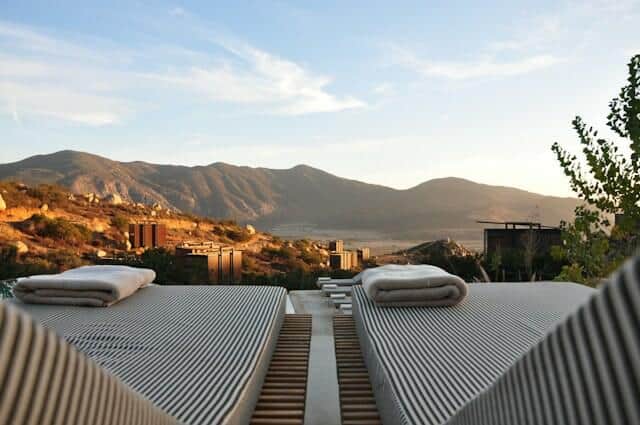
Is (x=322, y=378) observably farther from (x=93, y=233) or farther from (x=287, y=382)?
(x=93, y=233)

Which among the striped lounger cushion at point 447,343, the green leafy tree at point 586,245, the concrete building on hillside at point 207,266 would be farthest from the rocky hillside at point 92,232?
the striped lounger cushion at point 447,343

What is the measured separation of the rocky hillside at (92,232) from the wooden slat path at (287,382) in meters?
9.60

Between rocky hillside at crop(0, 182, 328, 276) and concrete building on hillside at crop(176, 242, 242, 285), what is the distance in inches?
134

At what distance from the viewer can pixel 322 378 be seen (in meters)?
2.98

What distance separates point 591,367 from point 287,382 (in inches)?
91.9

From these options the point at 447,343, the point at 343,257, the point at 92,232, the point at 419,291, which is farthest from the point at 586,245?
the point at 92,232

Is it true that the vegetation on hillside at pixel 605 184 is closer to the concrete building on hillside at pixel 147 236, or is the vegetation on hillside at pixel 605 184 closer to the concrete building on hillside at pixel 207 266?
the concrete building on hillside at pixel 207 266

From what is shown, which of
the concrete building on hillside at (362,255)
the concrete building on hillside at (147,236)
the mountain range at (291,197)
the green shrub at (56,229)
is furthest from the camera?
the mountain range at (291,197)

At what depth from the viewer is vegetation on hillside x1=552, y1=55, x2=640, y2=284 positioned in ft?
16.0

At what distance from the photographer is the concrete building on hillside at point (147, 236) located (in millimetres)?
17219

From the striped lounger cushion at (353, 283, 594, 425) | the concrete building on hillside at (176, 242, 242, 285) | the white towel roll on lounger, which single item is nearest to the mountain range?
the concrete building on hillside at (176, 242, 242, 285)

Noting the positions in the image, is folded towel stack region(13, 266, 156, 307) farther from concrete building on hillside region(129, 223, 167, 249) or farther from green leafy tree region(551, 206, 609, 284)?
concrete building on hillside region(129, 223, 167, 249)

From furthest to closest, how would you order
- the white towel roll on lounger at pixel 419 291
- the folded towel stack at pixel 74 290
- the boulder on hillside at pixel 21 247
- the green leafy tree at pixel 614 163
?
the boulder on hillside at pixel 21 247
the green leafy tree at pixel 614 163
the folded towel stack at pixel 74 290
the white towel roll on lounger at pixel 419 291

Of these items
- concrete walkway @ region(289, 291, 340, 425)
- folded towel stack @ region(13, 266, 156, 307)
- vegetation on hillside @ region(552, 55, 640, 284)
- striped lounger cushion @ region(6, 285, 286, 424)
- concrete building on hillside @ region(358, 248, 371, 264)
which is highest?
vegetation on hillside @ region(552, 55, 640, 284)
